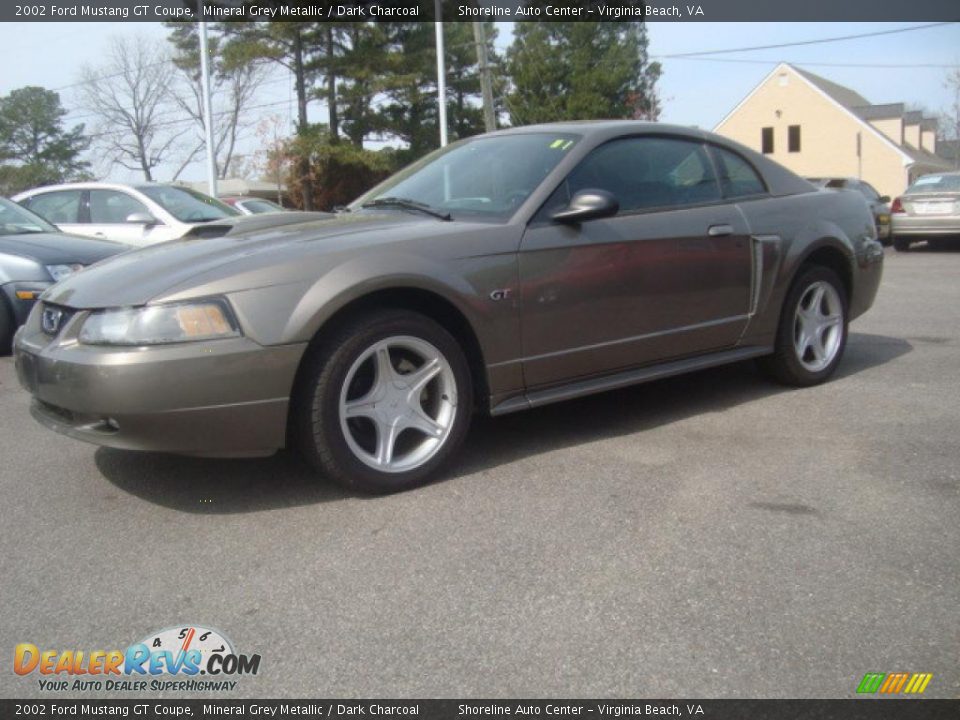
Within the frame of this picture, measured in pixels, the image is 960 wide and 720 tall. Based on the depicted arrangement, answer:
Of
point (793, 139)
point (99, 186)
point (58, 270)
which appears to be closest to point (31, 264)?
point (58, 270)

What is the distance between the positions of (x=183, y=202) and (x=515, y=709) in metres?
9.32

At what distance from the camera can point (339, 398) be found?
3352 mm

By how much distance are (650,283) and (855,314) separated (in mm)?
1958

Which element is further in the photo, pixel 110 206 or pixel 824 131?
pixel 824 131

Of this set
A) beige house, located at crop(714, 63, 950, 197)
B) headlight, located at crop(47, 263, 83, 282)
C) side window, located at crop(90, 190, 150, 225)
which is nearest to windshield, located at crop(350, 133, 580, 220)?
headlight, located at crop(47, 263, 83, 282)

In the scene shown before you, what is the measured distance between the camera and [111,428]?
3.20m

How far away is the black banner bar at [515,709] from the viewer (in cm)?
208

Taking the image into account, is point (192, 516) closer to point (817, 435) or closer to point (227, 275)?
point (227, 275)

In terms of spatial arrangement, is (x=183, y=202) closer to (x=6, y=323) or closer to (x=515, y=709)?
(x=6, y=323)

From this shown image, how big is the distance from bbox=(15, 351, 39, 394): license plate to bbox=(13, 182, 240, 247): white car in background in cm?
642

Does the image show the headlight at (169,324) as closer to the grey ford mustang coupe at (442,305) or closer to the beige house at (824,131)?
the grey ford mustang coupe at (442,305)

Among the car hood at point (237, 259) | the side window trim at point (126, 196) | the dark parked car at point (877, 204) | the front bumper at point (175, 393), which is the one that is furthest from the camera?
the dark parked car at point (877, 204)

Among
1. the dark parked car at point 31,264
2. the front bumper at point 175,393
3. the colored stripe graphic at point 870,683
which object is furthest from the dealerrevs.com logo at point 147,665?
the dark parked car at point 31,264

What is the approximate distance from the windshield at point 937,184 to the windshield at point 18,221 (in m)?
15.0
